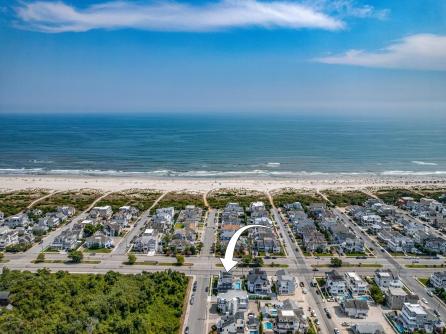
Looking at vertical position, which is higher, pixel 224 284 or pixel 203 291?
pixel 224 284

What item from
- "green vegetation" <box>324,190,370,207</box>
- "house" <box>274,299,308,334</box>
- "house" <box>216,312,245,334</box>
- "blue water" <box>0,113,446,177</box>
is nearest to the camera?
"house" <box>216,312,245,334</box>

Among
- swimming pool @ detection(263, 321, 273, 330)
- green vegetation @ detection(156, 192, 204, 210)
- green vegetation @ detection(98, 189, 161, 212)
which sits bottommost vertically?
swimming pool @ detection(263, 321, 273, 330)

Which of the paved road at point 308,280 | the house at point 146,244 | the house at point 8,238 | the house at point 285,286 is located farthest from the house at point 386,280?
the house at point 8,238

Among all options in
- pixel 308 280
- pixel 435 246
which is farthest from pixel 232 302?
pixel 435 246

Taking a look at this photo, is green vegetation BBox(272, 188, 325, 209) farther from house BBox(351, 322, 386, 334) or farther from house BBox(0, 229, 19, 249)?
house BBox(0, 229, 19, 249)

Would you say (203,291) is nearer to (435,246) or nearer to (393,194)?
(435,246)

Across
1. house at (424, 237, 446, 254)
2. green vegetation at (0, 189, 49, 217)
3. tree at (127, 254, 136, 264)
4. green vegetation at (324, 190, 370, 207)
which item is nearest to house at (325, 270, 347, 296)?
house at (424, 237, 446, 254)
